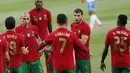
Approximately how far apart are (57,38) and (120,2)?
24.1 metres

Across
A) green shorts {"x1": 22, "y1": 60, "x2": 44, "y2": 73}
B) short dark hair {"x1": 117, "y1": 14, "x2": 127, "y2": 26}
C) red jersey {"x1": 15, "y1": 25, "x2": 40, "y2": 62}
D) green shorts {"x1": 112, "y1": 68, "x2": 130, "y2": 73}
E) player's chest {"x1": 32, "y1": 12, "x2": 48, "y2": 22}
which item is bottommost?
green shorts {"x1": 22, "y1": 60, "x2": 44, "y2": 73}

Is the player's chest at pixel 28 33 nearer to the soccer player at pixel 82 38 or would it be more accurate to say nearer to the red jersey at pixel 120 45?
the soccer player at pixel 82 38

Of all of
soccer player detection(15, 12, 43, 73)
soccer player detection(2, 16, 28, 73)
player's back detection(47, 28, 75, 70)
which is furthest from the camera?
soccer player detection(15, 12, 43, 73)

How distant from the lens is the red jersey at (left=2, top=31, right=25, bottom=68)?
38.4ft

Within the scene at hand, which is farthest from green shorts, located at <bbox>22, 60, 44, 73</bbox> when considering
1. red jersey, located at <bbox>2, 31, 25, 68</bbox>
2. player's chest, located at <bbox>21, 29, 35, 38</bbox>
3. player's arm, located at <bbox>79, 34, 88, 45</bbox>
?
player's arm, located at <bbox>79, 34, 88, 45</bbox>

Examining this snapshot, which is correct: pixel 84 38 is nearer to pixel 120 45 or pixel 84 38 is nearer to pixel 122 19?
pixel 120 45

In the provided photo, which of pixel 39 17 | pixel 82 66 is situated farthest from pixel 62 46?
pixel 39 17

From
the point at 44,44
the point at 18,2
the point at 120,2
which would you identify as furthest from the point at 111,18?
the point at 44,44

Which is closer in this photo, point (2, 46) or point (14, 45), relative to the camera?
point (2, 46)

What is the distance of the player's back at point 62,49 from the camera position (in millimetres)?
11039

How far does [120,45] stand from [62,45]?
143 centimetres

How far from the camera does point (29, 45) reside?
13.1 metres

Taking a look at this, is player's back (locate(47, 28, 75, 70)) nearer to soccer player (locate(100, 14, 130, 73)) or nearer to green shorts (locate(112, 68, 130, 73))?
soccer player (locate(100, 14, 130, 73))

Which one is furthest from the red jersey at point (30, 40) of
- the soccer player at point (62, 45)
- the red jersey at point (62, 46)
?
the red jersey at point (62, 46)
